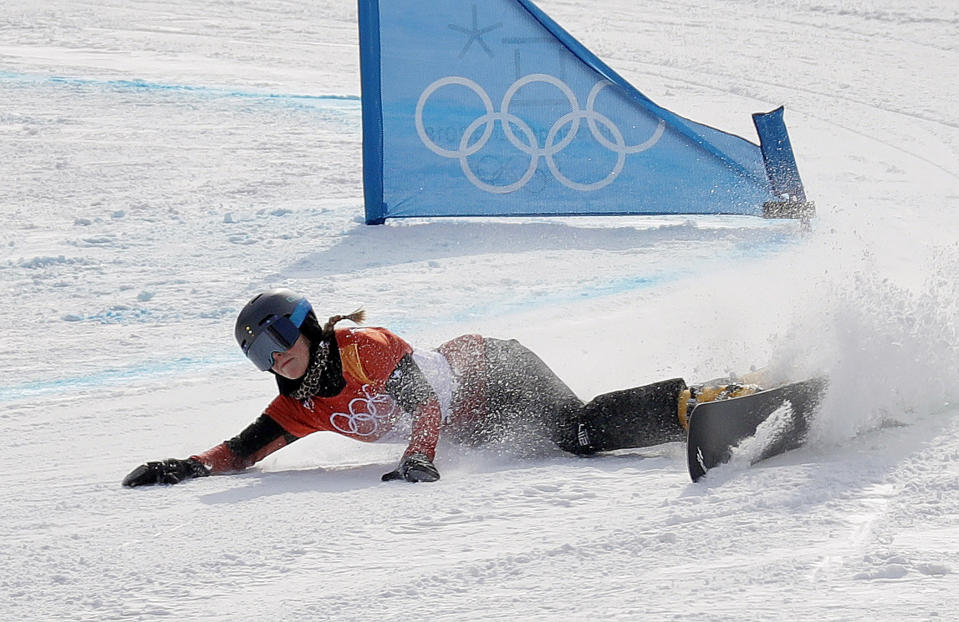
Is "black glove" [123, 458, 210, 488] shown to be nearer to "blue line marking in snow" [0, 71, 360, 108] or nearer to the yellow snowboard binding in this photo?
the yellow snowboard binding

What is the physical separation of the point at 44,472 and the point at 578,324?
2784mm

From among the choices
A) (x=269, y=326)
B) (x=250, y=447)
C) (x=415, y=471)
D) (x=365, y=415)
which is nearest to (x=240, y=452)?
(x=250, y=447)

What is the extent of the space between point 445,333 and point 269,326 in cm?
238

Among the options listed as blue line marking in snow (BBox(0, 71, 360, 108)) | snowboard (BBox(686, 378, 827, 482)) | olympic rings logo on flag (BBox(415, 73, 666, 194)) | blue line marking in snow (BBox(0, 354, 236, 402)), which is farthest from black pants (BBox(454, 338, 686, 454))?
blue line marking in snow (BBox(0, 71, 360, 108))

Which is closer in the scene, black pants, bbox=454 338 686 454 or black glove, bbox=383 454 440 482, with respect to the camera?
black glove, bbox=383 454 440 482

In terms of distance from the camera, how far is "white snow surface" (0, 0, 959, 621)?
103 inches

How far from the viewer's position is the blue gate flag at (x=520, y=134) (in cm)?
745

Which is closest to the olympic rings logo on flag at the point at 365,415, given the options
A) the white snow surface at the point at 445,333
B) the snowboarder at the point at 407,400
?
the snowboarder at the point at 407,400

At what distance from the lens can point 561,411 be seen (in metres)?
3.69

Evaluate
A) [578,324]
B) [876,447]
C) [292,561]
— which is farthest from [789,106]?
[292,561]

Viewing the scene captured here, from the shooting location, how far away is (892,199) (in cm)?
808

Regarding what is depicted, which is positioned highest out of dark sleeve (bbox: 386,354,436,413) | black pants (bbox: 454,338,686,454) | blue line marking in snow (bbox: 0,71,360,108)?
blue line marking in snow (bbox: 0,71,360,108)

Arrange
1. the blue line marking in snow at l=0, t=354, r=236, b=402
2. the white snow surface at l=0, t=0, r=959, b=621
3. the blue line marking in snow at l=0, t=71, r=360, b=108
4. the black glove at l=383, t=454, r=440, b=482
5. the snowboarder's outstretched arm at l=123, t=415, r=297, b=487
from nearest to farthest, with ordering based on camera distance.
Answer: the white snow surface at l=0, t=0, r=959, b=621 < the black glove at l=383, t=454, r=440, b=482 < the snowboarder's outstretched arm at l=123, t=415, r=297, b=487 < the blue line marking in snow at l=0, t=354, r=236, b=402 < the blue line marking in snow at l=0, t=71, r=360, b=108

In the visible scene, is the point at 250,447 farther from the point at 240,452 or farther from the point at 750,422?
the point at 750,422
